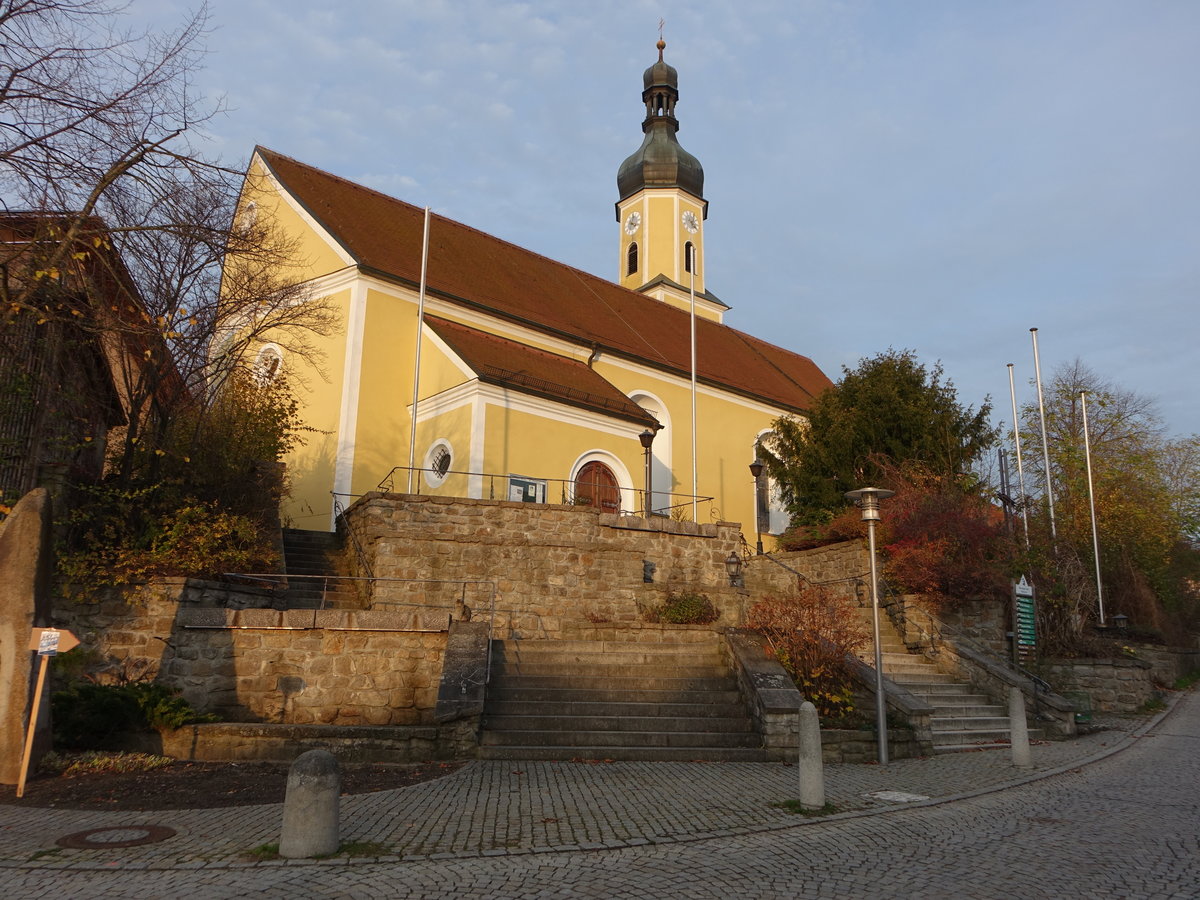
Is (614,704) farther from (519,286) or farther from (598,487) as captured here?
(519,286)

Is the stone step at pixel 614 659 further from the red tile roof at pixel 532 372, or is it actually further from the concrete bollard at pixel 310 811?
the red tile roof at pixel 532 372

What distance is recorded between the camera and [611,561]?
53.9 ft

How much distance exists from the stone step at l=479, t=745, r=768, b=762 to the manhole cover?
3.82 meters

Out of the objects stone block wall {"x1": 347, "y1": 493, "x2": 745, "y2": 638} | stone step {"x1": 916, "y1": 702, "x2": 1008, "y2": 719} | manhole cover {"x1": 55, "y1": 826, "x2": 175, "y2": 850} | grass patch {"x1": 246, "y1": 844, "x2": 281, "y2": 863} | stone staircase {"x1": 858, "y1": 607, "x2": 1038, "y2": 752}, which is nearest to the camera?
grass patch {"x1": 246, "y1": 844, "x2": 281, "y2": 863}

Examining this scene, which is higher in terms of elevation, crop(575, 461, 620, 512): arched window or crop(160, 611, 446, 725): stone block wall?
crop(575, 461, 620, 512): arched window

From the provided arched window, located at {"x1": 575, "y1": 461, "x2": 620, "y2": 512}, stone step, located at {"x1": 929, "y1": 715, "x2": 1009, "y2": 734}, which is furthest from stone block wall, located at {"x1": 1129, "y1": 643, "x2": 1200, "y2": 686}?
arched window, located at {"x1": 575, "y1": 461, "x2": 620, "y2": 512}

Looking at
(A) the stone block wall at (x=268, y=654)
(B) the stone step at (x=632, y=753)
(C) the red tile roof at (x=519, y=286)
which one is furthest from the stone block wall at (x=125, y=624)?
(C) the red tile roof at (x=519, y=286)

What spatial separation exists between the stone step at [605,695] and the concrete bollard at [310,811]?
202 inches

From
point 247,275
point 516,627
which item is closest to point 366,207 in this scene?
Result: point 247,275

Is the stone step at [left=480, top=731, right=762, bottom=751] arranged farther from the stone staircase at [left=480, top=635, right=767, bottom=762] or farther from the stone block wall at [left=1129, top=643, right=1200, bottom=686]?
the stone block wall at [left=1129, top=643, right=1200, bottom=686]

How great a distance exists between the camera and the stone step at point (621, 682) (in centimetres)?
1168

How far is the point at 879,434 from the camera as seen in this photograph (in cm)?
2334

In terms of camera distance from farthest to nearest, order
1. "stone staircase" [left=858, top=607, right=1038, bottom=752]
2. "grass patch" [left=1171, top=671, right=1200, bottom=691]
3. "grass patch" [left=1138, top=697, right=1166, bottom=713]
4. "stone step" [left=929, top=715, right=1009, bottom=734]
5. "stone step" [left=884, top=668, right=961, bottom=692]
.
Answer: "grass patch" [left=1171, top=671, right=1200, bottom=691] → "grass patch" [left=1138, top=697, right=1166, bottom=713] → "stone step" [left=884, top=668, right=961, bottom=692] → "stone step" [left=929, top=715, right=1009, bottom=734] → "stone staircase" [left=858, top=607, right=1038, bottom=752]

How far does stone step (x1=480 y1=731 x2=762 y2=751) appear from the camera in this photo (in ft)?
33.4
